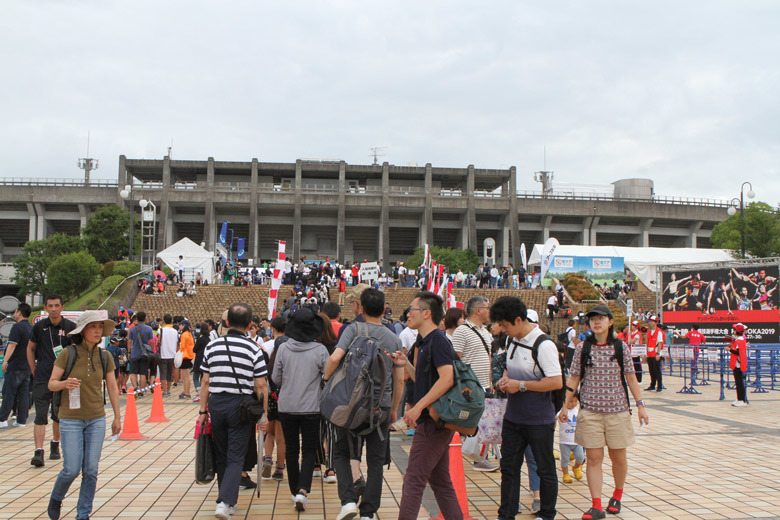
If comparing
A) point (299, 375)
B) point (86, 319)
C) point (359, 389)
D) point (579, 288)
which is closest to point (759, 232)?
point (579, 288)

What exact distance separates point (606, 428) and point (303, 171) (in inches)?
2003

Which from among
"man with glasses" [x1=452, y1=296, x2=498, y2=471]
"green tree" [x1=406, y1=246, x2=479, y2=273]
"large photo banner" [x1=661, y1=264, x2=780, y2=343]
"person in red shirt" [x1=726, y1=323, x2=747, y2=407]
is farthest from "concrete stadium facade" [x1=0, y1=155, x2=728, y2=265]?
"man with glasses" [x1=452, y1=296, x2=498, y2=471]

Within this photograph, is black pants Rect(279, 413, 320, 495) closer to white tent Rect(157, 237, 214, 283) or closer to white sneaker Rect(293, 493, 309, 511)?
white sneaker Rect(293, 493, 309, 511)

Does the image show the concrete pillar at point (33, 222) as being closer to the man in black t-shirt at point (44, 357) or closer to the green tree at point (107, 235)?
the green tree at point (107, 235)

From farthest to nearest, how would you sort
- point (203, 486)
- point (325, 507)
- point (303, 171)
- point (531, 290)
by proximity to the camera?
point (303, 171) < point (531, 290) < point (203, 486) < point (325, 507)

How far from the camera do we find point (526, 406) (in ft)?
14.9

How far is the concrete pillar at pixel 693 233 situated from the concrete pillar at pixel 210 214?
42728mm

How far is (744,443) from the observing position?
7.97 metres

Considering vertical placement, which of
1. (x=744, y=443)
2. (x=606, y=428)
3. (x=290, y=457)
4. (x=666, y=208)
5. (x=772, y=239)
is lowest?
(x=744, y=443)

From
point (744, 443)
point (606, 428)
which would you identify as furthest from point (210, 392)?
point (744, 443)

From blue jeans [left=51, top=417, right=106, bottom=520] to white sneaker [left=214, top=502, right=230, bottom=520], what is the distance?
0.92 metres

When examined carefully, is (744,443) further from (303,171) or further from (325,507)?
(303,171)

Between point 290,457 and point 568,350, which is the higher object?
→ point 568,350

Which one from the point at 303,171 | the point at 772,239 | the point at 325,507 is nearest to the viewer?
the point at 325,507
